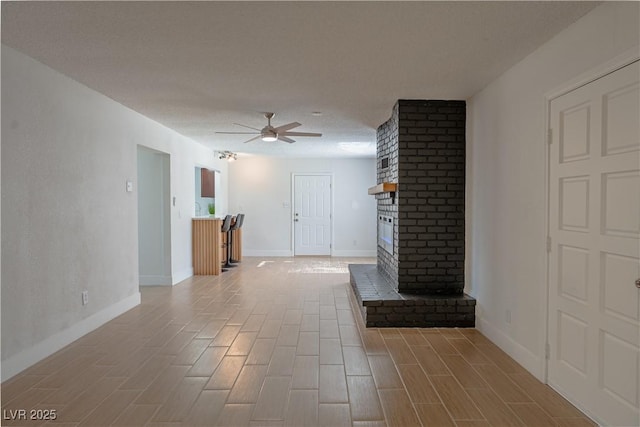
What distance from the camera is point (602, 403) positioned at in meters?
2.25

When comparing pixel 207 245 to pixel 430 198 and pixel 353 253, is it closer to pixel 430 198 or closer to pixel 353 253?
pixel 353 253

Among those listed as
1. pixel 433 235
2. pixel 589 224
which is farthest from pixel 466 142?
pixel 589 224

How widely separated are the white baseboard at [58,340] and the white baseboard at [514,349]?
3710mm

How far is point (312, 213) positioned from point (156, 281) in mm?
4324

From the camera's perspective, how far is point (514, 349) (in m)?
3.24

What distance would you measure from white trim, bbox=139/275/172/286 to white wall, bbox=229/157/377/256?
11.8ft

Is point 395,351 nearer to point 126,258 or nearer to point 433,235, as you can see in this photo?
point 433,235

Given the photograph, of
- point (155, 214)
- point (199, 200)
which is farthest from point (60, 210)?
point (199, 200)

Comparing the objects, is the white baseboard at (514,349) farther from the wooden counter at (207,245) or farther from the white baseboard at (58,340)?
the wooden counter at (207,245)

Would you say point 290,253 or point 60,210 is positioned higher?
point 60,210

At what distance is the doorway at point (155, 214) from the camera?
613 cm

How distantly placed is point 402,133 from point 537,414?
9.80ft

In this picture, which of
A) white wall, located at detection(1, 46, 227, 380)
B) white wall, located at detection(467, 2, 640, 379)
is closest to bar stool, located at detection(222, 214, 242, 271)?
white wall, located at detection(1, 46, 227, 380)

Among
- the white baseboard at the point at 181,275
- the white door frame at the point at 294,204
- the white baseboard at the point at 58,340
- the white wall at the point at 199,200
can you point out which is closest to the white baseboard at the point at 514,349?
the white baseboard at the point at 58,340
